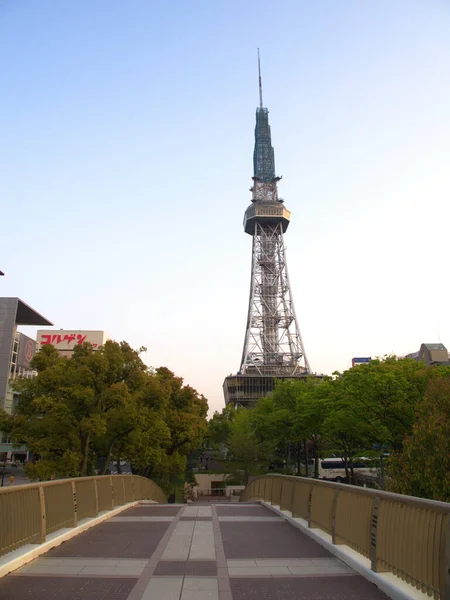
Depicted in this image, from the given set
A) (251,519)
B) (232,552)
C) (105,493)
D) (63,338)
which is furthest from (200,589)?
(63,338)

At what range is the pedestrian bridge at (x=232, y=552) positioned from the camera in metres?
5.21

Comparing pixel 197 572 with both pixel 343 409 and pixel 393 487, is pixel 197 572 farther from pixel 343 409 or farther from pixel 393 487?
pixel 343 409

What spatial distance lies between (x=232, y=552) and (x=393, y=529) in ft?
Result: 9.27

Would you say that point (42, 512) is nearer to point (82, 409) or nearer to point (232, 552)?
point (232, 552)

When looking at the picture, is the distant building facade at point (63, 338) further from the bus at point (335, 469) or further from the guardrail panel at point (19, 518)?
the guardrail panel at point (19, 518)

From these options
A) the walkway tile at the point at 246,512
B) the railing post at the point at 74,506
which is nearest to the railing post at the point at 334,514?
the railing post at the point at 74,506

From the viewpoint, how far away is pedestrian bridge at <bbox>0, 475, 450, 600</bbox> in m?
5.21

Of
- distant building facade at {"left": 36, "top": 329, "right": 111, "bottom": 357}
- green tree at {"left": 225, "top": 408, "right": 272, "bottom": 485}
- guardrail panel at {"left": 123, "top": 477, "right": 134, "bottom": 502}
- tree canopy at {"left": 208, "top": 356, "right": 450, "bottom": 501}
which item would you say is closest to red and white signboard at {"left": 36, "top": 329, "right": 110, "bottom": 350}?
distant building facade at {"left": 36, "top": 329, "right": 111, "bottom": 357}

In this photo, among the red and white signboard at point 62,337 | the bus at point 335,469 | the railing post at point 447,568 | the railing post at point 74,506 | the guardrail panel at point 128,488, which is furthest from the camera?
the red and white signboard at point 62,337

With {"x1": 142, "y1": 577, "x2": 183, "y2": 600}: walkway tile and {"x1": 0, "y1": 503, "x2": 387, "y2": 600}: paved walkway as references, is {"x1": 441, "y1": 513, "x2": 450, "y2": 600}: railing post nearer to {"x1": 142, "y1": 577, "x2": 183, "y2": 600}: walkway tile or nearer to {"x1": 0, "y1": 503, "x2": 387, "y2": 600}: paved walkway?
{"x1": 0, "y1": 503, "x2": 387, "y2": 600}: paved walkway

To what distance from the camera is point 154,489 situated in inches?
970

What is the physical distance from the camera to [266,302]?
418 ft

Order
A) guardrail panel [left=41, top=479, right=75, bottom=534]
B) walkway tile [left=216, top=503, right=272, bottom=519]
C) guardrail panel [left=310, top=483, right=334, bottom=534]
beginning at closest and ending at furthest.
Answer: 1. guardrail panel [left=41, top=479, right=75, bottom=534]
2. guardrail panel [left=310, top=483, right=334, bottom=534]
3. walkway tile [left=216, top=503, right=272, bottom=519]

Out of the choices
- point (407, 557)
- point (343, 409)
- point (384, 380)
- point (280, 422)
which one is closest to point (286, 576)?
point (407, 557)
